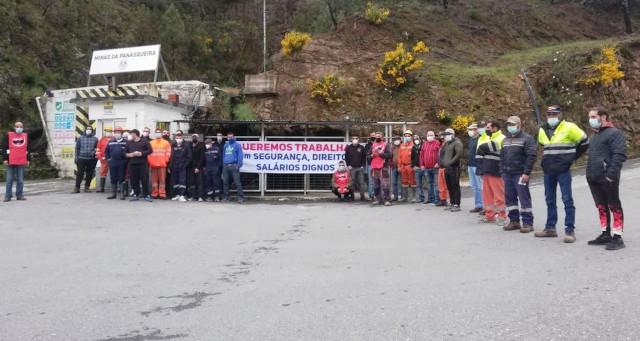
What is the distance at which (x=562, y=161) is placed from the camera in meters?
8.04

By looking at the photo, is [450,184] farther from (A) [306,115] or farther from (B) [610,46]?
(B) [610,46]

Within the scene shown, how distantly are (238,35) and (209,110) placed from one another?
21.8 m

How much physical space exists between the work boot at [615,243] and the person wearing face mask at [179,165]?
34.9 ft

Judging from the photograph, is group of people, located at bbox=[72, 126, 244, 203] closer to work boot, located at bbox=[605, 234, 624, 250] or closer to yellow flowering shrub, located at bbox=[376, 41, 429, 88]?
work boot, located at bbox=[605, 234, 624, 250]

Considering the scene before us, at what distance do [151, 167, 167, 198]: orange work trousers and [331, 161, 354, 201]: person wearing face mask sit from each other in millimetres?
4711

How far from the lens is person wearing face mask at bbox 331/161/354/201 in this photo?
49.0 feet

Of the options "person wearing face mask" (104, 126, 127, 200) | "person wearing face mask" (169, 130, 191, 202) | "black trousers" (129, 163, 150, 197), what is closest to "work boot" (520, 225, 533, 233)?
"person wearing face mask" (169, 130, 191, 202)

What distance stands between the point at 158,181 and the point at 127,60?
935 cm

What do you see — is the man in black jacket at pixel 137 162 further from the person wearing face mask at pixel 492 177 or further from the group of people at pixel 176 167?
the person wearing face mask at pixel 492 177

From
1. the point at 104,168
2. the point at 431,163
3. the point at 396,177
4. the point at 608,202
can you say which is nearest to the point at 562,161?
the point at 608,202

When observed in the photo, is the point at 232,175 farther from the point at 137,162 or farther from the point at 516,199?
the point at 516,199

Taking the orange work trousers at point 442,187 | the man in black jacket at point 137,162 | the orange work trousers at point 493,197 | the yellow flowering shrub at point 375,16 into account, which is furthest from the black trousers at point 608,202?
the yellow flowering shrub at point 375,16

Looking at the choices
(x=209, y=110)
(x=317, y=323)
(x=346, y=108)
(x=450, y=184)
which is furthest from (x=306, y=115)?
(x=317, y=323)

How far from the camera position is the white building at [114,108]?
56.6 ft
